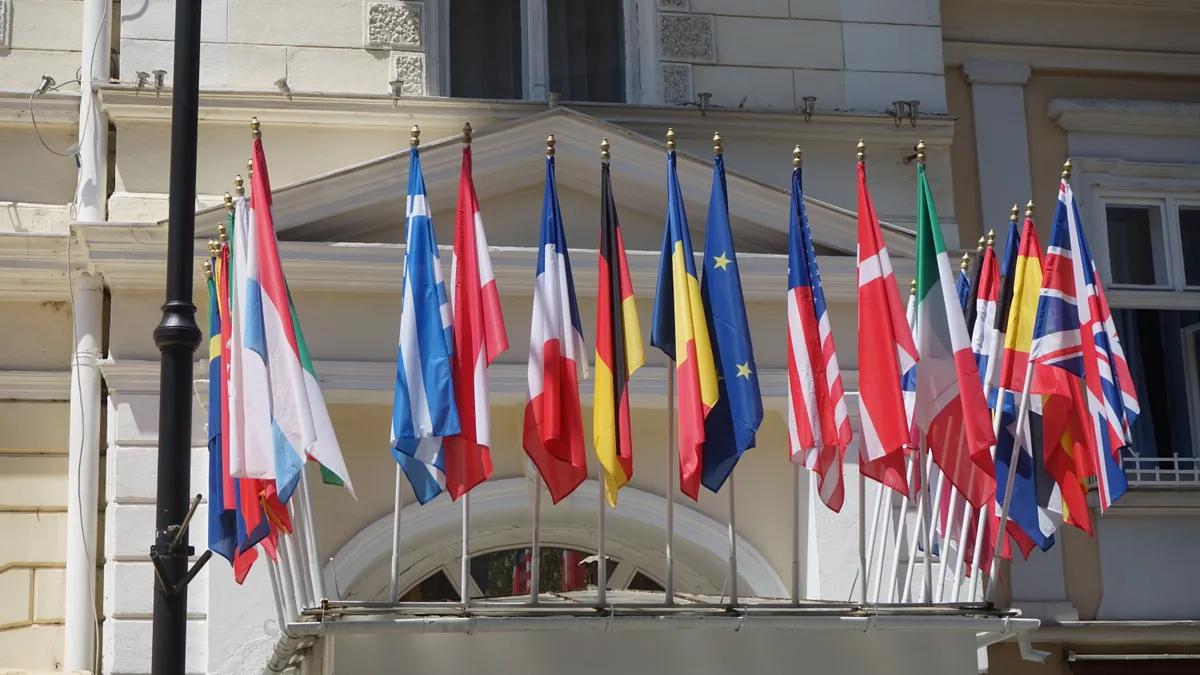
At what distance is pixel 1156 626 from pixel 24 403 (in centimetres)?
694

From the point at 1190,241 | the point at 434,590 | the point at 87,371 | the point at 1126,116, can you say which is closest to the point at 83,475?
the point at 87,371

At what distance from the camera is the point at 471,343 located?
8.14 m

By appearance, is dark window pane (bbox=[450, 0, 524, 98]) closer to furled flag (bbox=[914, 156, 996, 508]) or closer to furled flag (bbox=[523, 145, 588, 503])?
furled flag (bbox=[523, 145, 588, 503])

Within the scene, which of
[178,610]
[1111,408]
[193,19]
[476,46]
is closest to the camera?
[178,610]

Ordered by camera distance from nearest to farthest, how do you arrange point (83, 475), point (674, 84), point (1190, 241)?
point (83, 475) < point (674, 84) < point (1190, 241)

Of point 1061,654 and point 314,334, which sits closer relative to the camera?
point 314,334

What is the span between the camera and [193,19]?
695cm

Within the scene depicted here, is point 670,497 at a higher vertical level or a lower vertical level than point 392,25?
lower

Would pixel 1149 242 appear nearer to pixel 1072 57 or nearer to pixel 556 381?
pixel 1072 57

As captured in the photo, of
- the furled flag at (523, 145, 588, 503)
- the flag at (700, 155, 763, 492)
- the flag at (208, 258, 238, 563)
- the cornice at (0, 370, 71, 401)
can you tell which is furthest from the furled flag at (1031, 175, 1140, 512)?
the cornice at (0, 370, 71, 401)

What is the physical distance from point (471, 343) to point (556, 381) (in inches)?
17.0

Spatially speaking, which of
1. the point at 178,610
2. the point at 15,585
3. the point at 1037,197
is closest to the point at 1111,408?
the point at 1037,197

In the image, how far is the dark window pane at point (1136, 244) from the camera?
39.1 ft

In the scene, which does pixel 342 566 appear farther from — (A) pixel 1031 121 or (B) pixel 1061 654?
(A) pixel 1031 121
